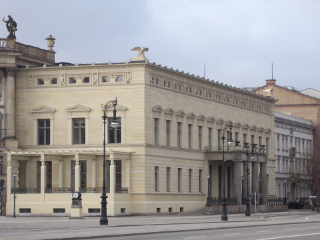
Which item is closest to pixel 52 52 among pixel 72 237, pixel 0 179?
pixel 0 179

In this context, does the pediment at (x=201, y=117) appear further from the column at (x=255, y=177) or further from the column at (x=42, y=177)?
the column at (x=42, y=177)

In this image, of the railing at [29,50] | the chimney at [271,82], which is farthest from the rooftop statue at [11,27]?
the chimney at [271,82]

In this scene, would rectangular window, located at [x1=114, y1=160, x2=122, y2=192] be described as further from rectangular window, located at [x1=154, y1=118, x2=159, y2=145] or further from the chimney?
the chimney

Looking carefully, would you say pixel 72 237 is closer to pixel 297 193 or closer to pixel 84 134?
pixel 84 134

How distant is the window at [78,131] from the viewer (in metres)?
77.8

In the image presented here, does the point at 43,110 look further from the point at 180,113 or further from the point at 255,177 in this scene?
the point at 255,177

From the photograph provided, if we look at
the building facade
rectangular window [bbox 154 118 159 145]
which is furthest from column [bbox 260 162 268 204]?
Result: rectangular window [bbox 154 118 159 145]

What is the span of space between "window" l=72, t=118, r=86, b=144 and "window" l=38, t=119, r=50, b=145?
2.66 m

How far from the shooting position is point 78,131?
77875 mm

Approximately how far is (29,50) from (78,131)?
1062cm

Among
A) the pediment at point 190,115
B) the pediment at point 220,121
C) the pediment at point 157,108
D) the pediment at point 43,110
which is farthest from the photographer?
the pediment at point 220,121

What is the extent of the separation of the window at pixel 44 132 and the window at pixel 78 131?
266 cm

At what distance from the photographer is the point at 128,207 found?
74.9 meters

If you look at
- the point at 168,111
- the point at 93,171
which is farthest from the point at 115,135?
the point at 168,111
